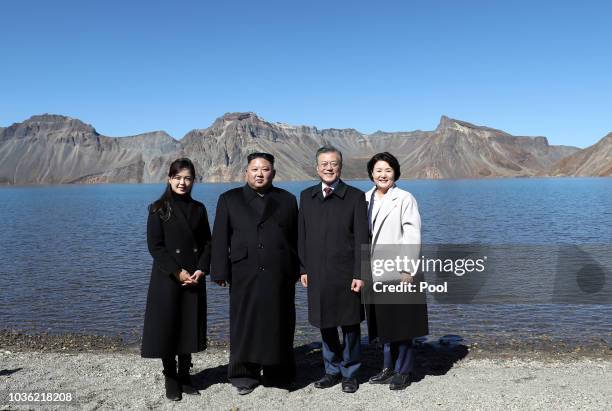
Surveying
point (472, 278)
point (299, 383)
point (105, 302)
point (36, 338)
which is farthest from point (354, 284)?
point (472, 278)

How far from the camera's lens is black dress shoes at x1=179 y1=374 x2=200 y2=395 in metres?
7.60

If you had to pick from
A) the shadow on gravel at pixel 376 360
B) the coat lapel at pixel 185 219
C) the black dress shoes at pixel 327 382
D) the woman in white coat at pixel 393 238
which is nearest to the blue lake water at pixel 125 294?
the shadow on gravel at pixel 376 360

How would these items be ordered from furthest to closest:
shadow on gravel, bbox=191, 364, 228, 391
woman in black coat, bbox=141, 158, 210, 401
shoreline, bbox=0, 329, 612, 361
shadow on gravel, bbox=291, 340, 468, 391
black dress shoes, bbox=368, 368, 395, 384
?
shoreline, bbox=0, 329, 612, 361 < shadow on gravel, bbox=291, 340, 468, 391 < shadow on gravel, bbox=191, 364, 228, 391 < black dress shoes, bbox=368, 368, 395, 384 < woman in black coat, bbox=141, 158, 210, 401

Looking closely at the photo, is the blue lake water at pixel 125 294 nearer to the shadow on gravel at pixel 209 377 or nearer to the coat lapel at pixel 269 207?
the shadow on gravel at pixel 209 377

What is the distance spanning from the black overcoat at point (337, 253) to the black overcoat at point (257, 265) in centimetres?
36

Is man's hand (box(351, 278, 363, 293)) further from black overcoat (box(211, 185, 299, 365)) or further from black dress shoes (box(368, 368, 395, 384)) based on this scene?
black dress shoes (box(368, 368, 395, 384))

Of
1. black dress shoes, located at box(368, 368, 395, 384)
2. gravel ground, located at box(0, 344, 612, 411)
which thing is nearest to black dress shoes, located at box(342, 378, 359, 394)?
gravel ground, located at box(0, 344, 612, 411)

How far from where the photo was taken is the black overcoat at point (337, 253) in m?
7.08

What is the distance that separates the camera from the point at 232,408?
Answer: 7094 mm

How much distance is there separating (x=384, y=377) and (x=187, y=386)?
9.02ft

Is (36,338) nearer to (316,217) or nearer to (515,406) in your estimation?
(316,217)

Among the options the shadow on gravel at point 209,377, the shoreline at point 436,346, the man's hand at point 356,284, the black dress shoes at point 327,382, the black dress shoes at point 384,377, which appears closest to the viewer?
the man's hand at point 356,284

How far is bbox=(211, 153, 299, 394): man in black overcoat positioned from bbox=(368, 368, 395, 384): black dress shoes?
1.41 meters

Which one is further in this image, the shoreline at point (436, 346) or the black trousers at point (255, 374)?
the shoreline at point (436, 346)
